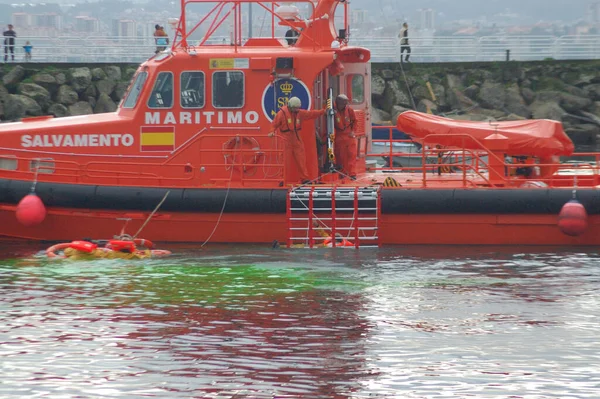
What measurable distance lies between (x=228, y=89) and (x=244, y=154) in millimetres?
793

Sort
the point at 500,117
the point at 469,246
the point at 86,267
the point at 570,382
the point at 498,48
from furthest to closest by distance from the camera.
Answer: the point at 498,48, the point at 500,117, the point at 469,246, the point at 86,267, the point at 570,382

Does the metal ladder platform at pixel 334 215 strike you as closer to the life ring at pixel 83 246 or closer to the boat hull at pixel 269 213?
the boat hull at pixel 269 213

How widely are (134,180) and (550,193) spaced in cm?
486

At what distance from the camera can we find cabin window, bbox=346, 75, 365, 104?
45.1ft

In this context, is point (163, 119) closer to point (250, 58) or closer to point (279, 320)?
point (250, 58)

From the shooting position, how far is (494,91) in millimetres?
28188

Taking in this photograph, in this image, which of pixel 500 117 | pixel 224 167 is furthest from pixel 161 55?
pixel 500 117

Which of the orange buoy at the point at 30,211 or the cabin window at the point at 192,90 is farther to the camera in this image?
the cabin window at the point at 192,90

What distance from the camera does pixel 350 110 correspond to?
1286 centimetres

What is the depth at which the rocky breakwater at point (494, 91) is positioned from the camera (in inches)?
1080

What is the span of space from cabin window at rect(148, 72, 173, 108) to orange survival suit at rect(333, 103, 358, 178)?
2.02 metres

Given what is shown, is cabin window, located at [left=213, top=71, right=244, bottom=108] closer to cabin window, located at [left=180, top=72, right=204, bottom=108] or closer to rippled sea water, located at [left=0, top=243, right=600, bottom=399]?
cabin window, located at [left=180, top=72, right=204, bottom=108]

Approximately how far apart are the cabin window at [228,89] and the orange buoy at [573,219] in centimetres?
391

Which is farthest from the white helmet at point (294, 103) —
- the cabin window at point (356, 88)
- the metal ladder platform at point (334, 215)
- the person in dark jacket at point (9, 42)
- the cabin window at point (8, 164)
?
the person in dark jacket at point (9, 42)
